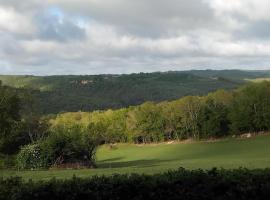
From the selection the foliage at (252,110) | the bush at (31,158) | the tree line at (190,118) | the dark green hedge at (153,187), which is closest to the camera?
the dark green hedge at (153,187)

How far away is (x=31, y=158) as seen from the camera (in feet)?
121

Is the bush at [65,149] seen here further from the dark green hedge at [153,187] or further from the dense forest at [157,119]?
the dark green hedge at [153,187]

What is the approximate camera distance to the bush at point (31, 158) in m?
36.4

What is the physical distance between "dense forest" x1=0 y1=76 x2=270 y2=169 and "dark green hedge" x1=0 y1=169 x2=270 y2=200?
1143 inches

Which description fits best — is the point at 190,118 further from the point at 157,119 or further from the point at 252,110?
the point at 252,110

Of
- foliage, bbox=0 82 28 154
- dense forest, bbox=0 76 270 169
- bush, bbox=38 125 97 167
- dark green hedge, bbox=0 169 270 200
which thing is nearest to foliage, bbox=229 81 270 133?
dense forest, bbox=0 76 270 169

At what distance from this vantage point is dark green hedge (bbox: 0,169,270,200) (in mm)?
11078

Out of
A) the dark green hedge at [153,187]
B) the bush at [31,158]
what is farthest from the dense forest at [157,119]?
the dark green hedge at [153,187]

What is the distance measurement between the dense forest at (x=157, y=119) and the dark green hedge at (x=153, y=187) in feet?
95.2

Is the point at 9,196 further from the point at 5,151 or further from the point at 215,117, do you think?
the point at 215,117

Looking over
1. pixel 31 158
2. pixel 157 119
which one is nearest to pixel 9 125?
pixel 31 158

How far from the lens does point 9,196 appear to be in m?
10.8

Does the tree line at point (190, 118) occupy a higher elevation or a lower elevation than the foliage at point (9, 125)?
lower

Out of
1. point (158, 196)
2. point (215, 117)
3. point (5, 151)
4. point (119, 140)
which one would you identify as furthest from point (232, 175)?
point (119, 140)
